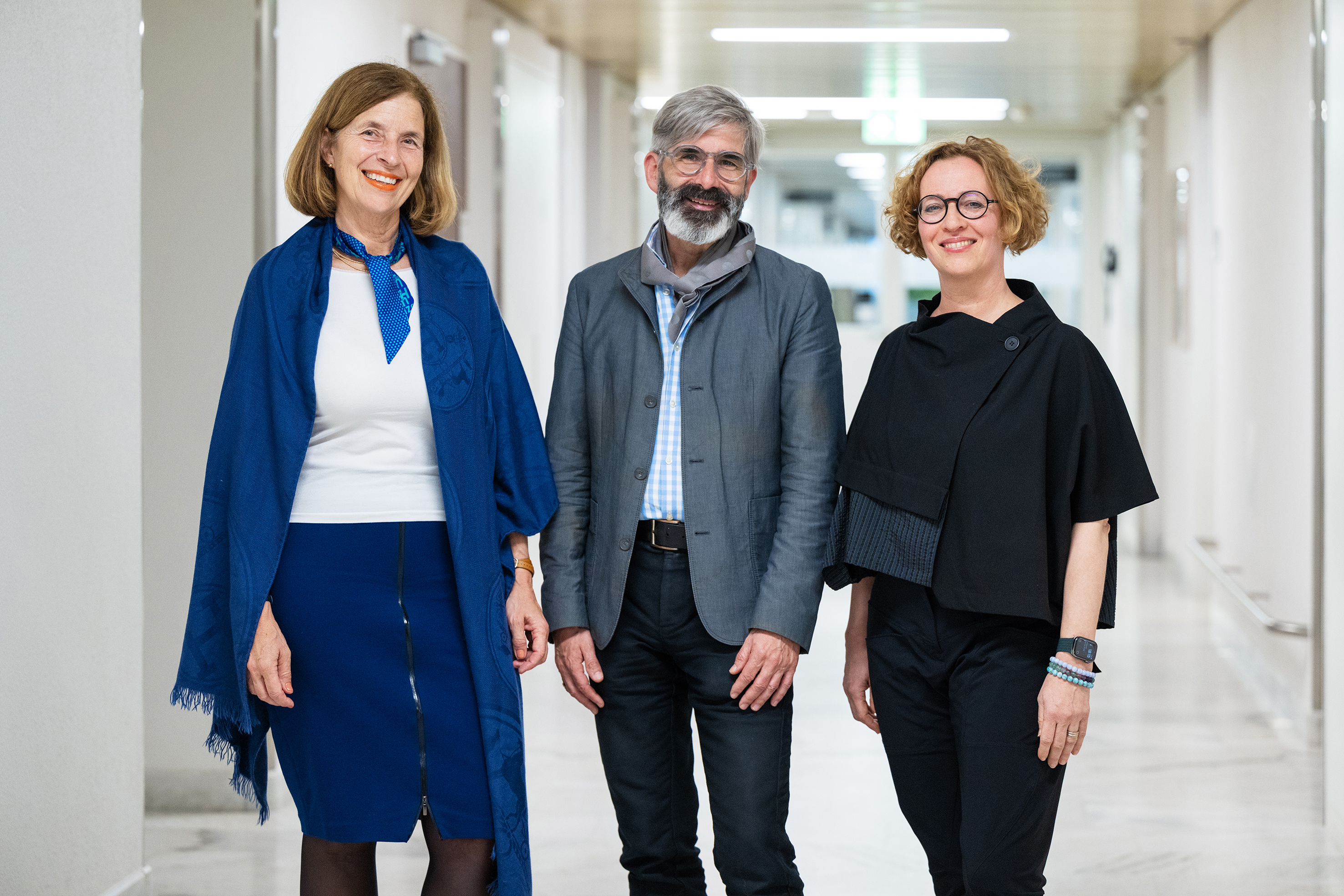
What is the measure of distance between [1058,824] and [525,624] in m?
2.26

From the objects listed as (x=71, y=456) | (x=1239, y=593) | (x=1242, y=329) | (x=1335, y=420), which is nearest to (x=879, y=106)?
(x=1242, y=329)

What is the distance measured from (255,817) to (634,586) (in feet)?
7.08

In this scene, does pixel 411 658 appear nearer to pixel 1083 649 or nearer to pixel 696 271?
pixel 696 271

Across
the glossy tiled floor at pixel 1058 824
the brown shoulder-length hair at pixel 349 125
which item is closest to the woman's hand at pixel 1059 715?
the brown shoulder-length hair at pixel 349 125

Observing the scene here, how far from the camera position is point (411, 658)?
2047mm

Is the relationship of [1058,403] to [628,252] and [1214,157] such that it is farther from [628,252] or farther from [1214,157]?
[1214,157]

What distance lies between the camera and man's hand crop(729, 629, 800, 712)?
7.09 feet

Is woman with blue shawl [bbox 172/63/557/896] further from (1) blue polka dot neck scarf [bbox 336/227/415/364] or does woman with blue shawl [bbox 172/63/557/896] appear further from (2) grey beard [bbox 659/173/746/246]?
(2) grey beard [bbox 659/173/746/246]

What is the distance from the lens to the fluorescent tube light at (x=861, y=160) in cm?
1187

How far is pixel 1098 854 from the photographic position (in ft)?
11.6

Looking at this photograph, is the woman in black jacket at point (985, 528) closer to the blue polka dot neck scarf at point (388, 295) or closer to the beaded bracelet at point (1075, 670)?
the beaded bracelet at point (1075, 670)

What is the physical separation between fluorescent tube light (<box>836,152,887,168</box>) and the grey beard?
1001 cm

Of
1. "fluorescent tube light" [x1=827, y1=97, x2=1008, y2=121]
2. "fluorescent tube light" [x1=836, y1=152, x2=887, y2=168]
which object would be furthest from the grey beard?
"fluorescent tube light" [x1=836, y1=152, x2=887, y2=168]

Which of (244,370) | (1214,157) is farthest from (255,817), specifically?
(1214,157)
